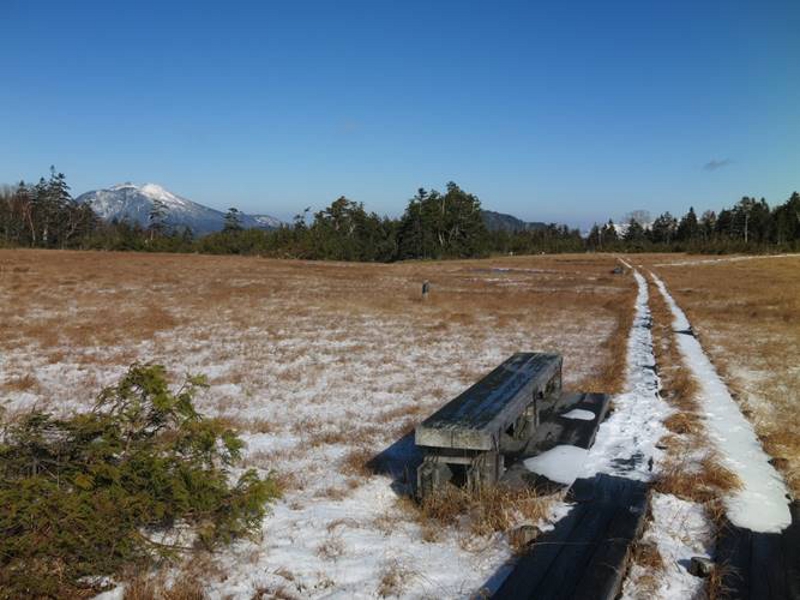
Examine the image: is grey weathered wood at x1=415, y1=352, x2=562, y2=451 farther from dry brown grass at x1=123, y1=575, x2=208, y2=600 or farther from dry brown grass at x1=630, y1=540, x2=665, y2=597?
dry brown grass at x1=123, y1=575, x2=208, y2=600

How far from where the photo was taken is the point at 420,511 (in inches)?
211

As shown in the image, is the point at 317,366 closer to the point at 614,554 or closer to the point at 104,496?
the point at 104,496

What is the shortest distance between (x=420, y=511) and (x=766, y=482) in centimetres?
360

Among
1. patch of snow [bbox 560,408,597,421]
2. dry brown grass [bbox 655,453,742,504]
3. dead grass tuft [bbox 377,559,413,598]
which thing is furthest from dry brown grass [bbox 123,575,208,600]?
patch of snow [bbox 560,408,597,421]

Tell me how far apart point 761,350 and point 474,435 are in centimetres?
1222

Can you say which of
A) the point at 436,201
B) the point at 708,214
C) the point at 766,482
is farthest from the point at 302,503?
the point at 708,214

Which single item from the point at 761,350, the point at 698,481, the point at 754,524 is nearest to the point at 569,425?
the point at 698,481

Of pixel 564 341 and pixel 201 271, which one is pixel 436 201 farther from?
pixel 564 341

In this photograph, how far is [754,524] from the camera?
4.94 metres

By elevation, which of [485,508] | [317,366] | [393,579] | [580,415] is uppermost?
[580,415]

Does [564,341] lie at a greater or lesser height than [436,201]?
lesser

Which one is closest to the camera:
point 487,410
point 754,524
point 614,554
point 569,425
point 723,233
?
point 614,554

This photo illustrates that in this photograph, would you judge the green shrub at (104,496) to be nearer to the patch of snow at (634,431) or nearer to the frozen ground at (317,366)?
the frozen ground at (317,366)

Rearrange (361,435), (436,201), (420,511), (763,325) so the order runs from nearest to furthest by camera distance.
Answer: (420,511) → (361,435) → (763,325) → (436,201)
